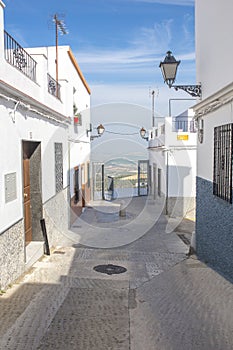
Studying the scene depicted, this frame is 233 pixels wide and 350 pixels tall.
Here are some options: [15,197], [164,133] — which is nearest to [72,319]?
[15,197]

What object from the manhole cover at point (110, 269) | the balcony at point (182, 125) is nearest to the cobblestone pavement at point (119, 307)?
the manhole cover at point (110, 269)

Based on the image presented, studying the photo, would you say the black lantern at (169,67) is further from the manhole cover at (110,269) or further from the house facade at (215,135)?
the manhole cover at (110,269)

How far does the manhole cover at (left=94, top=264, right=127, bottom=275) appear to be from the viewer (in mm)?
7501

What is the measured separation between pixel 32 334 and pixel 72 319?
64 cm

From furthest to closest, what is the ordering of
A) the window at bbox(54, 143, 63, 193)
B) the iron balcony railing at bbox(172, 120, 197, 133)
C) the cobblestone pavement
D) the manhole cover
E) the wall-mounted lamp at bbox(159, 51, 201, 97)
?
the iron balcony railing at bbox(172, 120, 197, 133) → the window at bbox(54, 143, 63, 193) → the wall-mounted lamp at bbox(159, 51, 201, 97) → the manhole cover → the cobblestone pavement

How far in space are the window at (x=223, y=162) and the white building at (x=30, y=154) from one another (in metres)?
3.79

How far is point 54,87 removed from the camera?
1105 centimetres

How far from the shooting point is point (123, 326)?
15.4 ft

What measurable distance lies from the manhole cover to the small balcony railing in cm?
516

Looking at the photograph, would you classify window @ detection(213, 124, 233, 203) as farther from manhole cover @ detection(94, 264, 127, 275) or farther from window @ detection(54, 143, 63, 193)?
window @ detection(54, 143, 63, 193)

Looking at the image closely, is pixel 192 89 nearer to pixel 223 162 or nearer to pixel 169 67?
pixel 169 67

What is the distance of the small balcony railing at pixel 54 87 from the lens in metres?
10.3

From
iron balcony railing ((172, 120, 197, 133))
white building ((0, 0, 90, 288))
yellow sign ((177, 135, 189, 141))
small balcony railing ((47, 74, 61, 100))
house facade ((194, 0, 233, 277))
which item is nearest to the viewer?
white building ((0, 0, 90, 288))

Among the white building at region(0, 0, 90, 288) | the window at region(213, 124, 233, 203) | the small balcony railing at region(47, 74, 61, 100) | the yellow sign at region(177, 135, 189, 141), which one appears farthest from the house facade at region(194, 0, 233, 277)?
the yellow sign at region(177, 135, 189, 141)
